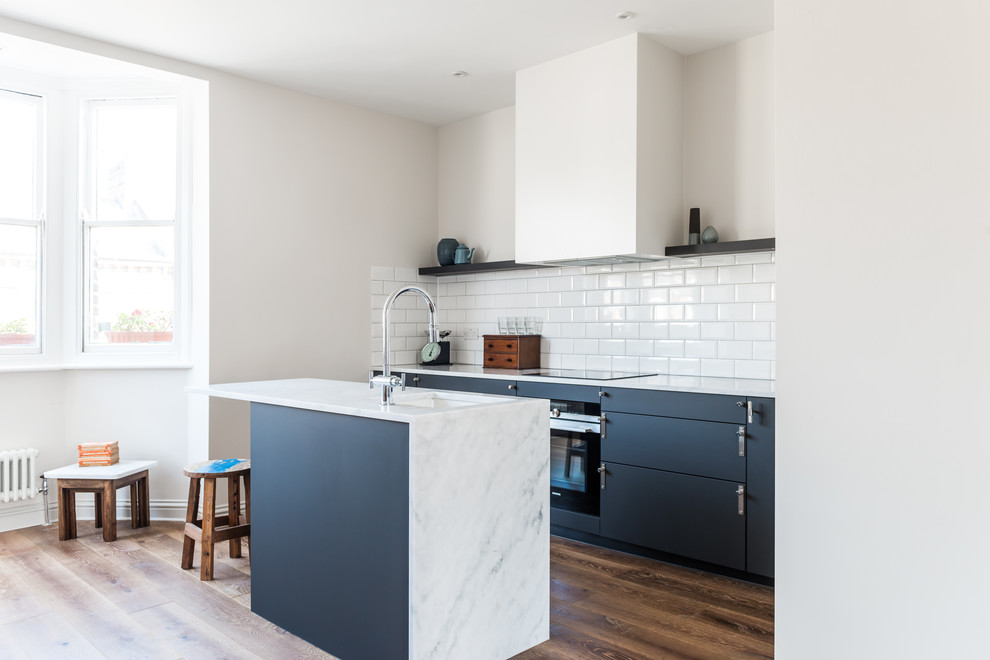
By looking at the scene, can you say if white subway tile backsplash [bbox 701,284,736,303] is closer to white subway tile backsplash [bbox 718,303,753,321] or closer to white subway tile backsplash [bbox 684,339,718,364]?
white subway tile backsplash [bbox 718,303,753,321]

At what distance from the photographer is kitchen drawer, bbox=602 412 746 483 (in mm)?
3348

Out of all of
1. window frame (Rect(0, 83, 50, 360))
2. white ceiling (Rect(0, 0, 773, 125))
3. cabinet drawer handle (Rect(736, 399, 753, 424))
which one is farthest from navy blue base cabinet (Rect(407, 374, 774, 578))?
window frame (Rect(0, 83, 50, 360))

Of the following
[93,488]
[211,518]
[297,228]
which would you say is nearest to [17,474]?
[93,488]

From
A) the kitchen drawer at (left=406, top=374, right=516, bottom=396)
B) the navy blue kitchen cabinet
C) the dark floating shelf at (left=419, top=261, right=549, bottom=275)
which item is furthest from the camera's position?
the dark floating shelf at (left=419, top=261, right=549, bottom=275)

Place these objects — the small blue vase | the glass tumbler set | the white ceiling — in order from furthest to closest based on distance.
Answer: the small blue vase < the glass tumbler set < the white ceiling

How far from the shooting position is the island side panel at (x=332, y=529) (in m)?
2.30

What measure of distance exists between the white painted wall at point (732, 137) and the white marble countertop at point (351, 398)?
1998mm

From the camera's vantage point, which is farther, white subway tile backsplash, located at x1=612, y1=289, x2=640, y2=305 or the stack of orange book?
white subway tile backsplash, located at x1=612, y1=289, x2=640, y2=305

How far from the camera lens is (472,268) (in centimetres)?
517

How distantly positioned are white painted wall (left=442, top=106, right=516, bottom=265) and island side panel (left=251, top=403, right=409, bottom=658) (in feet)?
9.24

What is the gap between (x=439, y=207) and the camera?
5816mm

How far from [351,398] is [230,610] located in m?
1.15

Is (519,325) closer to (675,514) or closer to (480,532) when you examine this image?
(675,514)

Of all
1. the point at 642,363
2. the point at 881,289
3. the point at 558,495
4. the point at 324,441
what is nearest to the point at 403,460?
the point at 324,441
